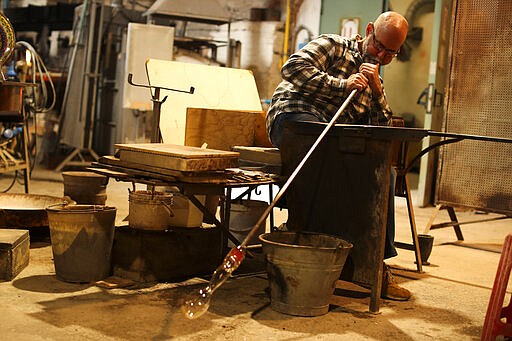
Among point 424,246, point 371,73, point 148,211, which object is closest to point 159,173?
point 148,211

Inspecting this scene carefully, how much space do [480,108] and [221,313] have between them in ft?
11.2

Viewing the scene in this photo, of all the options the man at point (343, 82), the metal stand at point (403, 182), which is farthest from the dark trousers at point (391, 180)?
the metal stand at point (403, 182)

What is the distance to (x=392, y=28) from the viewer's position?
3.78m

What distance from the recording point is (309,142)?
362 cm

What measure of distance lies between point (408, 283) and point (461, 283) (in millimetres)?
352

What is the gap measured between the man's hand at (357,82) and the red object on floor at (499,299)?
122 cm

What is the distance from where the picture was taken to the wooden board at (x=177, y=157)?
3.27 metres

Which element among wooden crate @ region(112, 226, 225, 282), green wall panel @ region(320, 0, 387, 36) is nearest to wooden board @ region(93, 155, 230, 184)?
wooden crate @ region(112, 226, 225, 282)

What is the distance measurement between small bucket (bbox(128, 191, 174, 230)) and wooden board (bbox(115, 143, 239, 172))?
287 mm

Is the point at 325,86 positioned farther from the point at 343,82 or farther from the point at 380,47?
the point at 380,47

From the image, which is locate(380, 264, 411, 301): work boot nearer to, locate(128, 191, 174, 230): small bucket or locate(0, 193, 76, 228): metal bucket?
locate(128, 191, 174, 230): small bucket

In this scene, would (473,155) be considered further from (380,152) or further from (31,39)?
(31,39)

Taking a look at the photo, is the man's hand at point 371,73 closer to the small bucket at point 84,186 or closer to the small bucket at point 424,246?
the small bucket at point 424,246

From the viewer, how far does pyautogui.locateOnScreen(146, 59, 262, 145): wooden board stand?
5062 mm
